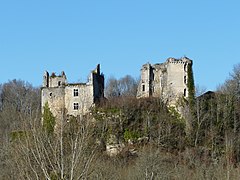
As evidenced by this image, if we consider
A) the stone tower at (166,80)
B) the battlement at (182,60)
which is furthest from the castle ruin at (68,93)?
the battlement at (182,60)

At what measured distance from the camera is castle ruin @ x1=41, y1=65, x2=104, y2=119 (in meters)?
64.0

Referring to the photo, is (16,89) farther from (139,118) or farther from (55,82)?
(139,118)

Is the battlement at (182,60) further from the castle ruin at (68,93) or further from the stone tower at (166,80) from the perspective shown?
the castle ruin at (68,93)

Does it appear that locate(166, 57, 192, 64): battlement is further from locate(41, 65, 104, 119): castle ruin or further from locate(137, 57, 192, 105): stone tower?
locate(41, 65, 104, 119): castle ruin

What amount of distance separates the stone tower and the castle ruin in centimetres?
534

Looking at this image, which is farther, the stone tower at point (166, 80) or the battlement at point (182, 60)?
the battlement at point (182, 60)

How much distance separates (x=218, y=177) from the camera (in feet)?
147

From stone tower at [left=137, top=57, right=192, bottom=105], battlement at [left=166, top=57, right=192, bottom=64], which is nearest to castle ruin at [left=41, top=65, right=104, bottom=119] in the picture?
stone tower at [left=137, top=57, right=192, bottom=105]

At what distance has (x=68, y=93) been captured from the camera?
65000 millimetres

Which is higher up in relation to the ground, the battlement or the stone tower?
the battlement

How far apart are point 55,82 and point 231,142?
19.5 m

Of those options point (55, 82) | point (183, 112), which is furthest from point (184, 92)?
point (55, 82)

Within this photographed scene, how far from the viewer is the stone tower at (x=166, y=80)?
213 feet

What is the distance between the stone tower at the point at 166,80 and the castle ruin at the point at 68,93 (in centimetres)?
534
